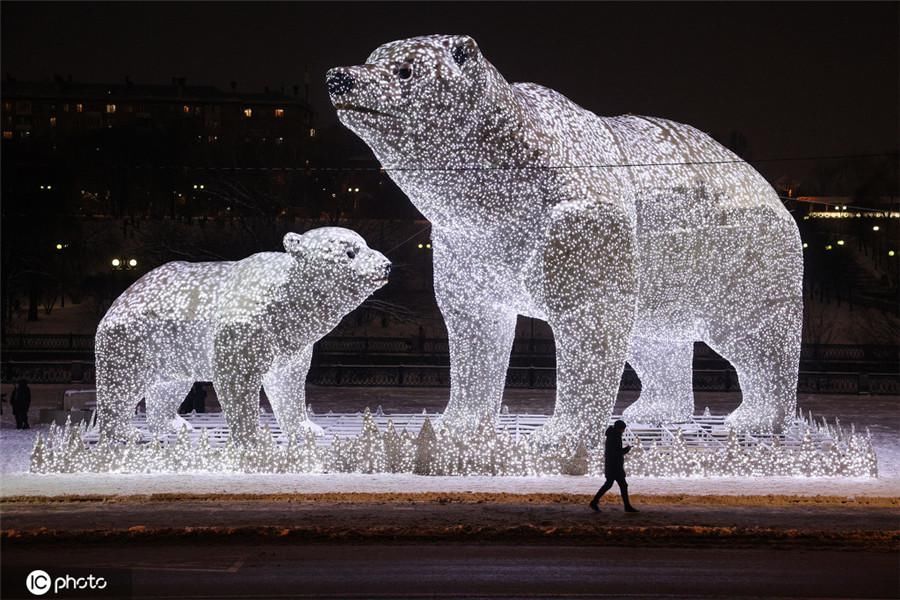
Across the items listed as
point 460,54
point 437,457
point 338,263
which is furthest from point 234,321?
point 460,54

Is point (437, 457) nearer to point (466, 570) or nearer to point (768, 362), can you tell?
point (466, 570)

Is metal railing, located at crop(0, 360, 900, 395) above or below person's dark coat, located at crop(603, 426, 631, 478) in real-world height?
above

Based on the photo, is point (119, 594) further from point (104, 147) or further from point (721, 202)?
point (104, 147)

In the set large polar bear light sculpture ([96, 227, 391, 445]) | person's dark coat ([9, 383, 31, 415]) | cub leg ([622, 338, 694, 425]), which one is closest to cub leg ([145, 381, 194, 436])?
large polar bear light sculpture ([96, 227, 391, 445])

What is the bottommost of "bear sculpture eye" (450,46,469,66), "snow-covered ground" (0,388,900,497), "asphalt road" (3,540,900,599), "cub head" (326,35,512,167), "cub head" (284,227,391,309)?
"asphalt road" (3,540,900,599)

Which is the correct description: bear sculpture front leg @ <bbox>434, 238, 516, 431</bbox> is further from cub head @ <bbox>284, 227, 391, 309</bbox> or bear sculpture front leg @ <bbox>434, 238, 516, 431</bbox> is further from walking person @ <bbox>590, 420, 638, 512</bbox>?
walking person @ <bbox>590, 420, 638, 512</bbox>

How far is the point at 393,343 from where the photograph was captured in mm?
25453

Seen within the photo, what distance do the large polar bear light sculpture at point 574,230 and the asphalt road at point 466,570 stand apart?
272 cm

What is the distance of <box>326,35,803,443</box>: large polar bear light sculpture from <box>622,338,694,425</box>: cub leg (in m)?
1.04

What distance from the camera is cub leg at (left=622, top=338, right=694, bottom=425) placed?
38.3 ft

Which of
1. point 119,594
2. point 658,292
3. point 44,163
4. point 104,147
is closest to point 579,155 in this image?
point 658,292

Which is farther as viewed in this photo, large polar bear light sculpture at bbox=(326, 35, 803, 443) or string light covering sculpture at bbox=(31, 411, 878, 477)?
string light covering sculpture at bbox=(31, 411, 878, 477)

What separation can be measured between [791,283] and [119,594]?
7.01 m

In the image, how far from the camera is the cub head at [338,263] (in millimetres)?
9438
